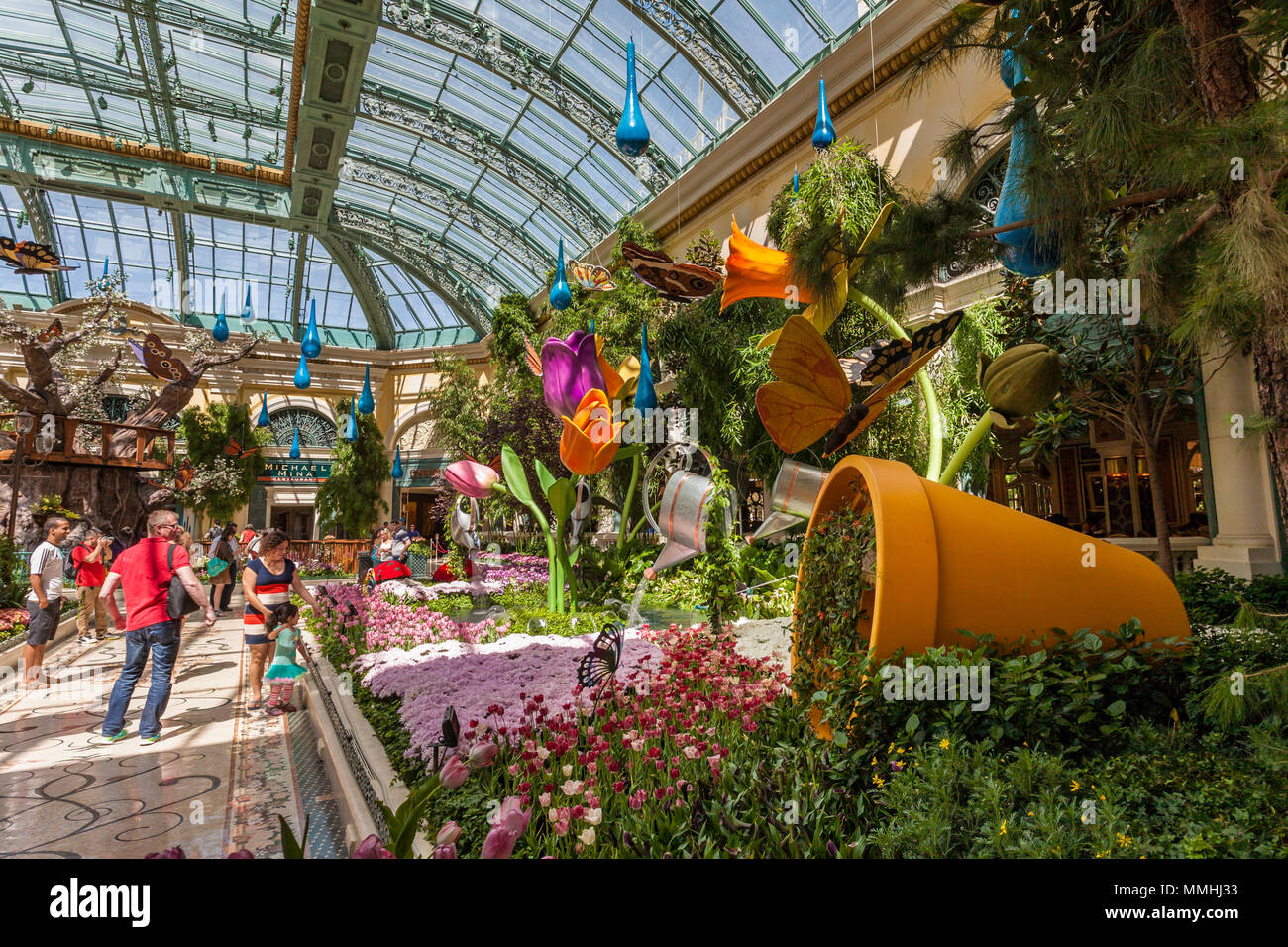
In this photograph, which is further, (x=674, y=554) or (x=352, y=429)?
(x=352, y=429)

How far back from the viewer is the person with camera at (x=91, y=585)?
24.9ft

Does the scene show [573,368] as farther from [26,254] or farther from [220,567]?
[26,254]

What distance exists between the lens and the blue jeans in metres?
4.18

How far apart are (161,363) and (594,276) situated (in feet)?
33.5

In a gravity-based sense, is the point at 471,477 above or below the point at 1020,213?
below

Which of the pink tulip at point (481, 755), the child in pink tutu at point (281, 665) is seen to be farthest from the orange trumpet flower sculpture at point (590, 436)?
the pink tulip at point (481, 755)

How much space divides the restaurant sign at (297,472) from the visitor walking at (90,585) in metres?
15.3

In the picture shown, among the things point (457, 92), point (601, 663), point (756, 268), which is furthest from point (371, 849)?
point (457, 92)

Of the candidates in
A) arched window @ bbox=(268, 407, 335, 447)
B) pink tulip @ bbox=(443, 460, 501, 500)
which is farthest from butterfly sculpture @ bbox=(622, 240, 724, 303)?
arched window @ bbox=(268, 407, 335, 447)

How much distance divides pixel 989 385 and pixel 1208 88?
1.50 m

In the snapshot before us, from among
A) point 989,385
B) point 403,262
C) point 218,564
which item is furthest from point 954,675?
point 403,262

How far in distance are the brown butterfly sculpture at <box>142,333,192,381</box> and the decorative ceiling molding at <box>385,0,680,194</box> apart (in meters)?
8.77

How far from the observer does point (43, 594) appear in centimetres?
558
